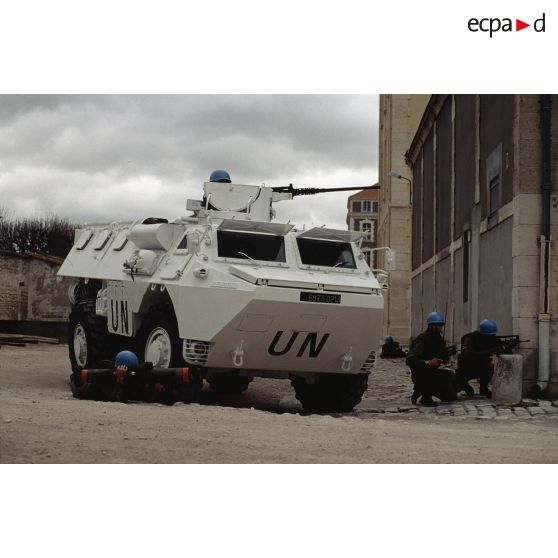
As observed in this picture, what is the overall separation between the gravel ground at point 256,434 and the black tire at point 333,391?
38cm

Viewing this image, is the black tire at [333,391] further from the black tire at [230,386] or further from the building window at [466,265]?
the building window at [466,265]

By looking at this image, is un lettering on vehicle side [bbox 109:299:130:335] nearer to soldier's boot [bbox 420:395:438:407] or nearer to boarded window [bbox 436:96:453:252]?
soldier's boot [bbox 420:395:438:407]

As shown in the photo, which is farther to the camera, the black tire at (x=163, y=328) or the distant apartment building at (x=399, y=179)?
the distant apartment building at (x=399, y=179)

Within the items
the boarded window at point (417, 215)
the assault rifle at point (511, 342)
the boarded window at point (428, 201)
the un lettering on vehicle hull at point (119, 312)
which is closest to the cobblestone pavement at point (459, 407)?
the assault rifle at point (511, 342)

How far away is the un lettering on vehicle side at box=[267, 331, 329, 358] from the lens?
9844mm

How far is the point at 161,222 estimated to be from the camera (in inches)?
441

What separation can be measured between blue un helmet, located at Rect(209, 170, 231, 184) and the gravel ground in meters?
3.09

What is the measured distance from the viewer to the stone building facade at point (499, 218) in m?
11.2

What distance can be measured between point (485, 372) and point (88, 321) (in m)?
4.79

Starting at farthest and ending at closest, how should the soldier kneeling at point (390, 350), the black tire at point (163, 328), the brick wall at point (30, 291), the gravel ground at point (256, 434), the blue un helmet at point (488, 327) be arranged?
the brick wall at point (30, 291) → the soldier kneeling at point (390, 350) → the blue un helmet at point (488, 327) → the black tire at point (163, 328) → the gravel ground at point (256, 434)

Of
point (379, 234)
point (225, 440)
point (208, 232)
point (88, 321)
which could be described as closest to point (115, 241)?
point (88, 321)

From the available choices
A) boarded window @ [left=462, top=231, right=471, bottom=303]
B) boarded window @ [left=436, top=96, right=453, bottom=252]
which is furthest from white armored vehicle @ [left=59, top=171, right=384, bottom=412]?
boarded window @ [left=436, top=96, right=453, bottom=252]

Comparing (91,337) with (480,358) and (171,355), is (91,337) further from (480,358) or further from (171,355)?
(480,358)

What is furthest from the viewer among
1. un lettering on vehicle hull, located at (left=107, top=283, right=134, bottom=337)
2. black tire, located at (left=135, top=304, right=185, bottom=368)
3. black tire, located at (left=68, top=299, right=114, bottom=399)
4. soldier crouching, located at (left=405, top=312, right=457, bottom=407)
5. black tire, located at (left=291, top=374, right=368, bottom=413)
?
black tire, located at (left=68, top=299, right=114, bottom=399)
